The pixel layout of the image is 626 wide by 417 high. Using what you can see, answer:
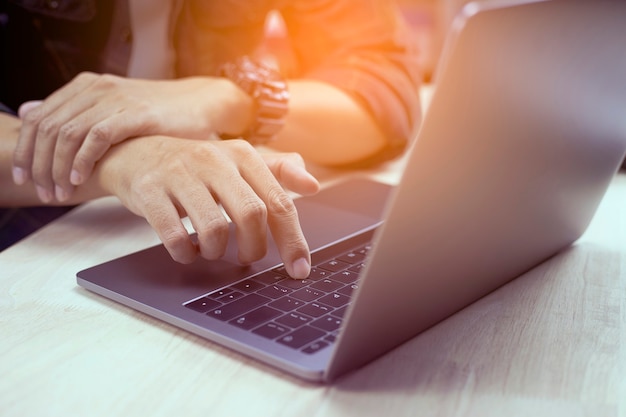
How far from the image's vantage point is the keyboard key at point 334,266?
0.53 m

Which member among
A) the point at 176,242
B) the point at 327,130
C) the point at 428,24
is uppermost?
the point at 176,242

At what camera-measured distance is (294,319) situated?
0.43 metres

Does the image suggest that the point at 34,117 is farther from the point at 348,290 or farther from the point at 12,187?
the point at 348,290

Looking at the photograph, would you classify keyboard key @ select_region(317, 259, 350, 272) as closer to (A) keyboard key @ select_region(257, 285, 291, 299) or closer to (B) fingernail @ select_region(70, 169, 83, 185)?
(A) keyboard key @ select_region(257, 285, 291, 299)

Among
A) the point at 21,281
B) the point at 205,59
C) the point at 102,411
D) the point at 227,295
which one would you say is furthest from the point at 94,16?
the point at 102,411

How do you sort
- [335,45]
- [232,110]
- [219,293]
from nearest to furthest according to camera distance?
[219,293], [232,110], [335,45]

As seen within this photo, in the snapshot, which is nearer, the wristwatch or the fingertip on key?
the fingertip on key

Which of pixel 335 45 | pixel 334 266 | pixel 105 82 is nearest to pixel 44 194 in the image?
pixel 105 82

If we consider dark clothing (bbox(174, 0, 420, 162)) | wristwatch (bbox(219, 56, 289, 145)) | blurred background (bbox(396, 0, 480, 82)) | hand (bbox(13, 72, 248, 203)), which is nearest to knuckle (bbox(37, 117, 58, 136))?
hand (bbox(13, 72, 248, 203))

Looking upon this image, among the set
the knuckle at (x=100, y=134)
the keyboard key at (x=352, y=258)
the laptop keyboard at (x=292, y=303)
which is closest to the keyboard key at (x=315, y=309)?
the laptop keyboard at (x=292, y=303)

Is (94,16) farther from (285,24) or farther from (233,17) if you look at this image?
(285,24)

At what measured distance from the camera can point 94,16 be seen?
1012mm

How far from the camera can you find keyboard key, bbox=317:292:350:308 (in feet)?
1.48

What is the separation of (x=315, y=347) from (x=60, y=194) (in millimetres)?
413
